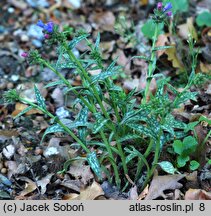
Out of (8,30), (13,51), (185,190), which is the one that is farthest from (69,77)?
(185,190)

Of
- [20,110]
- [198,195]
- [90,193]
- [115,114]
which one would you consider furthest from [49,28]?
[20,110]

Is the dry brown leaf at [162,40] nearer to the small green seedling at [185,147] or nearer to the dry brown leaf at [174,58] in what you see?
the dry brown leaf at [174,58]

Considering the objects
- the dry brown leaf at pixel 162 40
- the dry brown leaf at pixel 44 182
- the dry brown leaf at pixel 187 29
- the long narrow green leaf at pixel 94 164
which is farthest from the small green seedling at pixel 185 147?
the dry brown leaf at pixel 187 29

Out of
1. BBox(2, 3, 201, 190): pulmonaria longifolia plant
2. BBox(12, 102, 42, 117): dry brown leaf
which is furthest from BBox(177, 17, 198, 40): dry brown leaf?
BBox(12, 102, 42, 117): dry brown leaf

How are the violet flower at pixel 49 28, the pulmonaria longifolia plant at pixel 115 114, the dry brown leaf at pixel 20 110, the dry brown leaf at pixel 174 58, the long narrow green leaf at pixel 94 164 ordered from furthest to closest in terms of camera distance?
the dry brown leaf at pixel 174 58 < the dry brown leaf at pixel 20 110 < the long narrow green leaf at pixel 94 164 < the pulmonaria longifolia plant at pixel 115 114 < the violet flower at pixel 49 28

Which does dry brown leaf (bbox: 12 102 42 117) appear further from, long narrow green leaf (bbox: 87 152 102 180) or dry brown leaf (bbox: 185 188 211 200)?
dry brown leaf (bbox: 185 188 211 200)

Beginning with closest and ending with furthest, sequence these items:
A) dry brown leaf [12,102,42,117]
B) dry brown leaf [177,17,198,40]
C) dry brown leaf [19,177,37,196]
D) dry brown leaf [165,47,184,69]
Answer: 1. dry brown leaf [19,177,37,196]
2. dry brown leaf [12,102,42,117]
3. dry brown leaf [165,47,184,69]
4. dry brown leaf [177,17,198,40]
